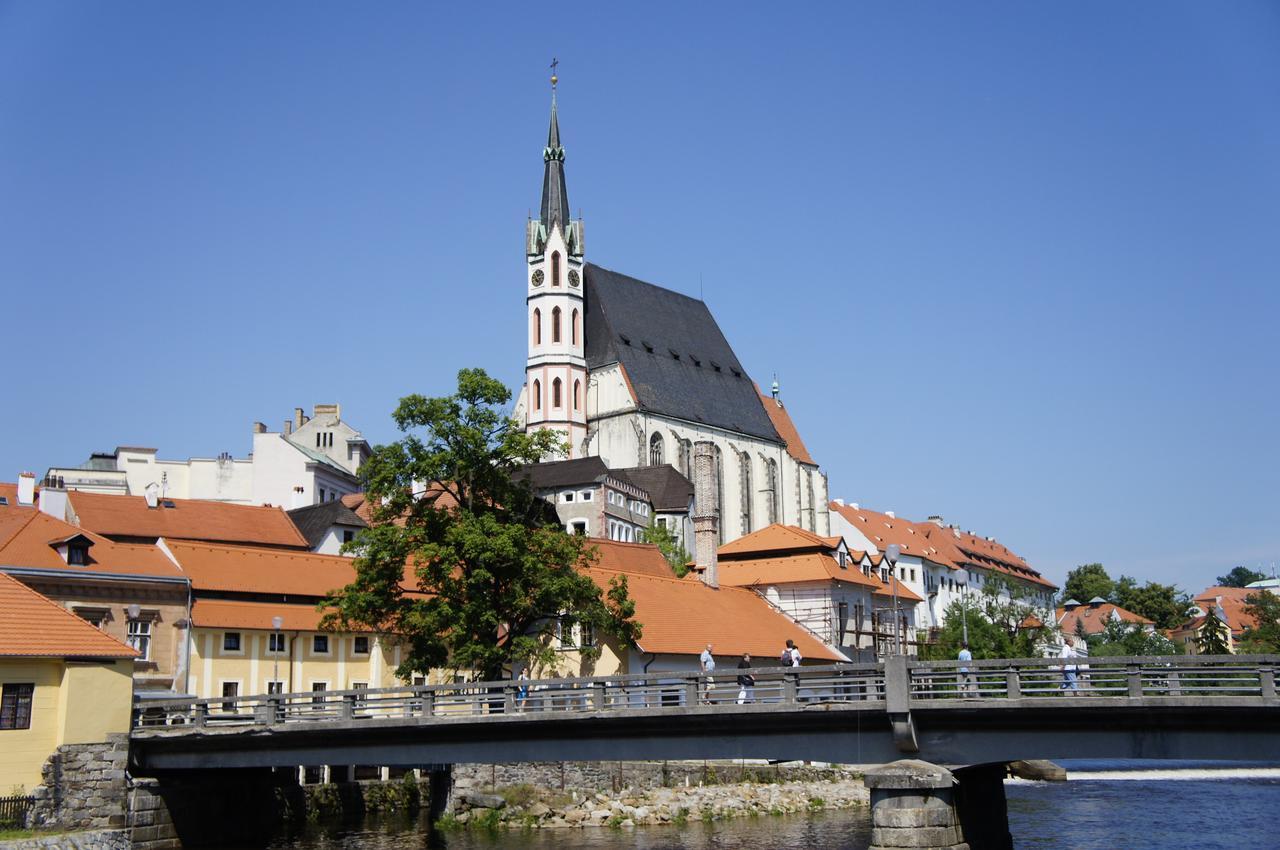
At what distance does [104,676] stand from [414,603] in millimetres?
11363

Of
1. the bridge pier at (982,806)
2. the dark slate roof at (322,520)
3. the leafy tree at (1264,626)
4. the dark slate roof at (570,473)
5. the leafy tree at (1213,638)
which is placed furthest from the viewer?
the leafy tree at (1213,638)

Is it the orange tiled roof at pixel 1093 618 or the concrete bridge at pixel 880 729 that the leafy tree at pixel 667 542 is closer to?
the concrete bridge at pixel 880 729

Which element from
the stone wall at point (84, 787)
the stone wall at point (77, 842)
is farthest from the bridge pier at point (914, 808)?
the stone wall at point (84, 787)

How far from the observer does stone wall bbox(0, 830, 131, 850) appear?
2956 centimetres

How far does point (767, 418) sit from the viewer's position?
132m

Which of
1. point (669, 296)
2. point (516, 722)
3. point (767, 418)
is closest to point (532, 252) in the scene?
point (669, 296)

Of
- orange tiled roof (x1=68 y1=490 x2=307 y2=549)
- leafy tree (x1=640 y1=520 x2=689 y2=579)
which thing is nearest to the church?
leafy tree (x1=640 y1=520 x2=689 y2=579)

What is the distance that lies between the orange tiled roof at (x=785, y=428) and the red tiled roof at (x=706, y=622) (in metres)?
65.1

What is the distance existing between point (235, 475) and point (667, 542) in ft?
112

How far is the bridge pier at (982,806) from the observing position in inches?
1121

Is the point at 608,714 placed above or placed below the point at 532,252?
below

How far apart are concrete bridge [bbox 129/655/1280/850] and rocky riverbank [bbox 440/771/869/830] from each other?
9.94 meters

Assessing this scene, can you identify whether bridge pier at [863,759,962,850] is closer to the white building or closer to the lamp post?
the lamp post

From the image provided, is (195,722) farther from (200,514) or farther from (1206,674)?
(200,514)
